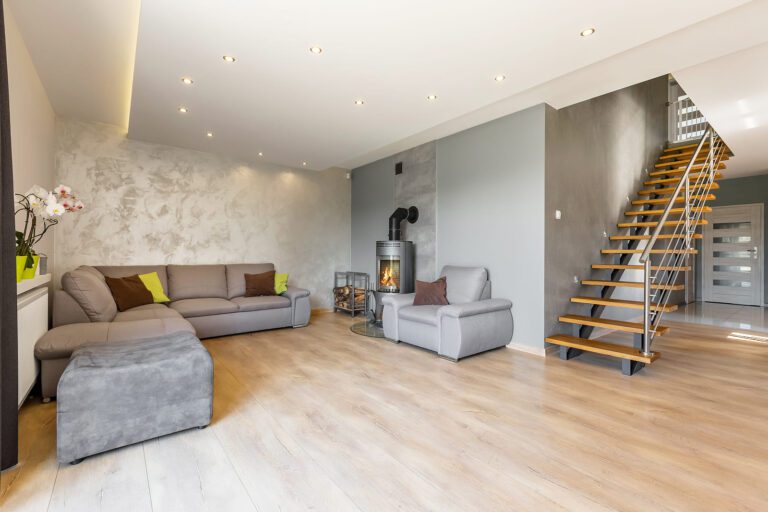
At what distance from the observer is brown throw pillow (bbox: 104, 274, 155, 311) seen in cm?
409

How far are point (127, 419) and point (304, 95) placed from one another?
2.79 metres

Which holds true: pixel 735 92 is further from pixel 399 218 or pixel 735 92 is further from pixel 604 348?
pixel 399 218

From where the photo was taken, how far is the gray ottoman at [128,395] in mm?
1873

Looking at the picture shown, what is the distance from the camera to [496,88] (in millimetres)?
3271

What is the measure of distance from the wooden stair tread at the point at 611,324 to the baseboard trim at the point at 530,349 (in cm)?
41

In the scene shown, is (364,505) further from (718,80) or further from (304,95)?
(718,80)

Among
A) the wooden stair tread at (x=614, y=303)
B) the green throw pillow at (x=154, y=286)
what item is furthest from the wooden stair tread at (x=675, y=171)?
the green throw pillow at (x=154, y=286)

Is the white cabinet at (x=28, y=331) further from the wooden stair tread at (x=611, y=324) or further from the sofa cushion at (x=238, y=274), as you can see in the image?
the wooden stair tread at (x=611, y=324)

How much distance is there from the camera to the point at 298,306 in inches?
203

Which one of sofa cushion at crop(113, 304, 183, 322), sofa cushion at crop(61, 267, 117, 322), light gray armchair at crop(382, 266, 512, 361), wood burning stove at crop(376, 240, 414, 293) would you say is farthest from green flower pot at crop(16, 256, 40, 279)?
wood burning stove at crop(376, 240, 414, 293)

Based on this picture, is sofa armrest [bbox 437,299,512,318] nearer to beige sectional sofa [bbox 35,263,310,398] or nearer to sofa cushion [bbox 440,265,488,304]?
sofa cushion [bbox 440,265,488,304]

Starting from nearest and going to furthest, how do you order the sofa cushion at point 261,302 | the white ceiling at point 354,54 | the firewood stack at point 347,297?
the white ceiling at point 354,54
the sofa cushion at point 261,302
the firewood stack at point 347,297

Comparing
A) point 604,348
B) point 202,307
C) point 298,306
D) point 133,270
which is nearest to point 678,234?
point 604,348

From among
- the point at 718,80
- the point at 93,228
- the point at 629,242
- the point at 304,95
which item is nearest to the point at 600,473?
the point at 304,95
